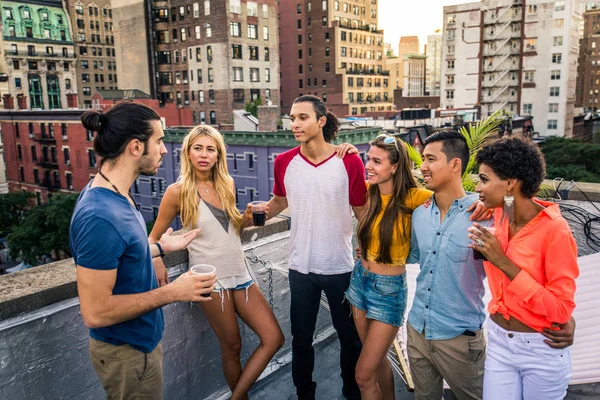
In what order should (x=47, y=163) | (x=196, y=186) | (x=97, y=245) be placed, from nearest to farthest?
(x=97, y=245)
(x=196, y=186)
(x=47, y=163)

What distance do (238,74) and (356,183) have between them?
A: 200 feet

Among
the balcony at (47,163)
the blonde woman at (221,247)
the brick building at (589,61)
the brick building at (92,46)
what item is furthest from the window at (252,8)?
the brick building at (589,61)

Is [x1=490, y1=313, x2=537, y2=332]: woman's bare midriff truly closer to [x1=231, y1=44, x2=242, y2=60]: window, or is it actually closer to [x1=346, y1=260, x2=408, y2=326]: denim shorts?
[x1=346, y1=260, x2=408, y2=326]: denim shorts

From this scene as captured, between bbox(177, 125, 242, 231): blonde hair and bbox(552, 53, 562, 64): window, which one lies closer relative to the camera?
bbox(177, 125, 242, 231): blonde hair

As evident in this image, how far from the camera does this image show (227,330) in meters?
3.47

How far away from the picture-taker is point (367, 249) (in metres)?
3.36

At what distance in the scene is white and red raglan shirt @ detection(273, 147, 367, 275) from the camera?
12.1 ft

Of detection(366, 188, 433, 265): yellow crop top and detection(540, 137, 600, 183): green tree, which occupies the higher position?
detection(366, 188, 433, 265): yellow crop top

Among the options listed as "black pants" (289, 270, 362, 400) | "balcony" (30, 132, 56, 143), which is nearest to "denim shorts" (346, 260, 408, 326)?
"black pants" (289, 270, 362, 400)

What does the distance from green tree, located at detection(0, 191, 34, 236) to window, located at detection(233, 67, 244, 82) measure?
1183 inches

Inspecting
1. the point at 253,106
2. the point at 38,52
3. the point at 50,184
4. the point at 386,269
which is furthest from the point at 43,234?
the point at 38,52

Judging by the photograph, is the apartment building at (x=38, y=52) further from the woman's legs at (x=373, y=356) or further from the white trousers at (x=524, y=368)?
the white trousers at (x=524, y=368)

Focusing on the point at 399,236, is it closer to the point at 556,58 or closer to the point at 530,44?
the point at 556,58

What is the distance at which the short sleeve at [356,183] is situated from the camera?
12.2 ft
